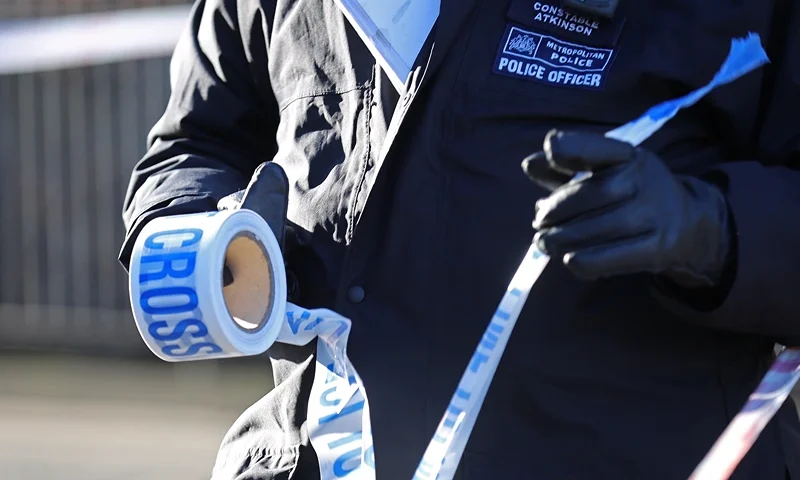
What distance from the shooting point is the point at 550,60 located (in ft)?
4.78

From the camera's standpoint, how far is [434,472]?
1.39 m

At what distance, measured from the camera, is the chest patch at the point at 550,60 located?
1.44 metres

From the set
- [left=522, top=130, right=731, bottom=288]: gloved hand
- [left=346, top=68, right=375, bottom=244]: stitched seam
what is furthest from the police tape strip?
[left=346, top=68, right=375, bottom=244]: stitched seam

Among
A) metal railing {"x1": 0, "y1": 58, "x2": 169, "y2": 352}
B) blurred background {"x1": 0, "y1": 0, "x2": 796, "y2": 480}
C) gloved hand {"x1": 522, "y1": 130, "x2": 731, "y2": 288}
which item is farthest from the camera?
metal railing {"x1": 0, "y1": 58, "x2": 169, "y2": 352}

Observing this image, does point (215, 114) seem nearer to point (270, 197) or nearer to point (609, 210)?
point (270, 197)

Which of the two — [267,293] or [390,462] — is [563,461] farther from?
[267,293]

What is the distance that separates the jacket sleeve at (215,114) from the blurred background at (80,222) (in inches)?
121

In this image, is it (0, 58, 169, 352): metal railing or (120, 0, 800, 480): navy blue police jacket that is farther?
(0, 58, 169, 352): metal railing

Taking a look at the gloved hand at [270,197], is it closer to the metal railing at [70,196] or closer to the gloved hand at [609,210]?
the gloved hand at [609,210]

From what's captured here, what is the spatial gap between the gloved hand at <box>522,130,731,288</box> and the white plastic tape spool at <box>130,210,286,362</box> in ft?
1.19

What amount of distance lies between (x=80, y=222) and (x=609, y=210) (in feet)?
14.5

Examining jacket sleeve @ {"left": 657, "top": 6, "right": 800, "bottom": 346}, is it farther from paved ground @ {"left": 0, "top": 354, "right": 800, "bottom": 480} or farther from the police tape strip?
paved ground @ {"left": 0, "top": 354, "right": 800, "bottom": 480}

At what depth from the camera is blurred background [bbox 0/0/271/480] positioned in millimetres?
5004

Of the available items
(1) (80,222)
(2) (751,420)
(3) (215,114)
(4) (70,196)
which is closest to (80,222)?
(1) (80,222)
